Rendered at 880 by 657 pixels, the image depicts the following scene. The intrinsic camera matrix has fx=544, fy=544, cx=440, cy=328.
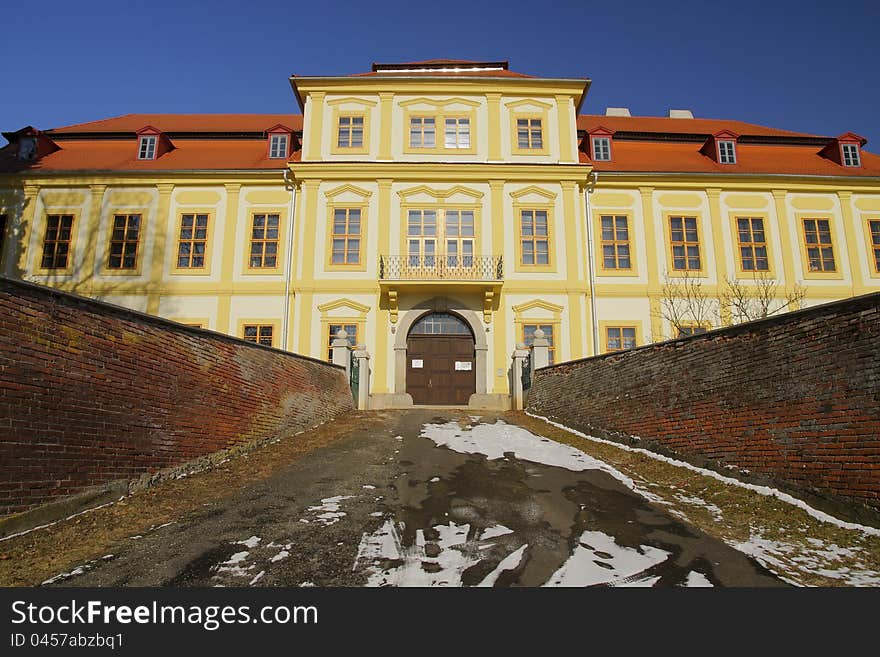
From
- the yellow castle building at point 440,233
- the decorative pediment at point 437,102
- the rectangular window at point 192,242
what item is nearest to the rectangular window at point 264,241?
the yellow castle building at point 440,233

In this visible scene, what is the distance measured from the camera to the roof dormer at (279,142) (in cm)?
2209

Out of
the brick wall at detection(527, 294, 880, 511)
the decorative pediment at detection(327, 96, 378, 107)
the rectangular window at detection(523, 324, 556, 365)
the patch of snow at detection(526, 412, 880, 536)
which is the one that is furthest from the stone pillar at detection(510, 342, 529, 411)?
the decorative pediment at detection(327, 96, 378, 107)

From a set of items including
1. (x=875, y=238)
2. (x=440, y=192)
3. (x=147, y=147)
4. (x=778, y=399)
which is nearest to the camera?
(x=778, y=399)

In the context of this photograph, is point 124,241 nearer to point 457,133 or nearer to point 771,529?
point 457,133

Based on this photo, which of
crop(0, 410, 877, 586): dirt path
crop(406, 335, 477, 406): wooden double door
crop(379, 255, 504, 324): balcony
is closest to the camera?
crop(0, 410, 877, 586): dirt path

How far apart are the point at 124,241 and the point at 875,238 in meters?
28.5

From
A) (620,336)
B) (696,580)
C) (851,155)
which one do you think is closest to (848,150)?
(851,155)

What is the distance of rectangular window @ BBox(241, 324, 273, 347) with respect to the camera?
1953 cm

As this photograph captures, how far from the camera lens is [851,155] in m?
22.2

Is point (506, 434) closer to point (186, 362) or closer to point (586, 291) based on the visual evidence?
point (186, 362)

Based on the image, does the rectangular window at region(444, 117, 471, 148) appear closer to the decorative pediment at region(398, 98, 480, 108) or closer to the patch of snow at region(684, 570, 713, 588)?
the decorative pediment at region(398, 98, 480, 108)

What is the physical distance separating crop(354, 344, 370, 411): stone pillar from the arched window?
10.0 feet

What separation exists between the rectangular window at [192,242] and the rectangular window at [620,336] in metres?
15.2

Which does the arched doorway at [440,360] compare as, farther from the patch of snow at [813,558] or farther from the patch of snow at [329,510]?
the patch of snow at [813,558]
